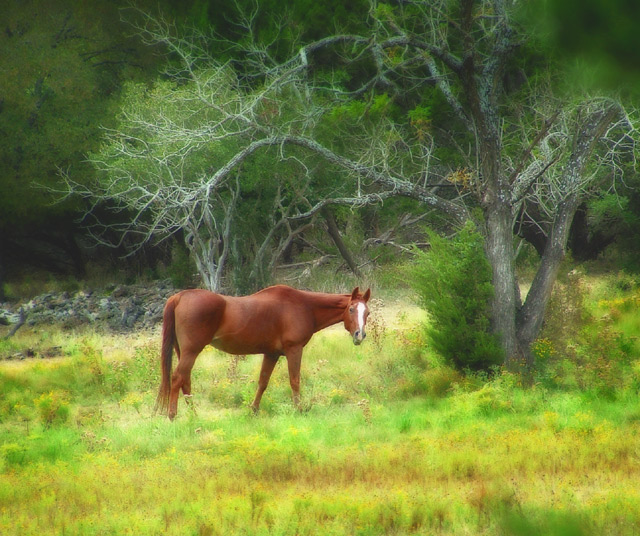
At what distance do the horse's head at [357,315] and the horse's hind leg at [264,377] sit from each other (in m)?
1.22

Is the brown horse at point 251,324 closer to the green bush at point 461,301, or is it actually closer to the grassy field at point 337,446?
the grassy field at point 337,446

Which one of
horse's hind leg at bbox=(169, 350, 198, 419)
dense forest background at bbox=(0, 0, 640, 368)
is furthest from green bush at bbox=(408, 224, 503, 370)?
horse's hind leg at bbox=(169, 350, 198, 419)

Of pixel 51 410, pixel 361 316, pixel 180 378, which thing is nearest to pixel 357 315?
pixel 361 316

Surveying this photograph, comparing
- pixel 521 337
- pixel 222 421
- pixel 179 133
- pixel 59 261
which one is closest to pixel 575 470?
pixel 222 421

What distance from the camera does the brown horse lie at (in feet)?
36.4

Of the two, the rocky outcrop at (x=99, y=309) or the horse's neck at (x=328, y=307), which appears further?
the rocky outcrop at (x=99, y=309)

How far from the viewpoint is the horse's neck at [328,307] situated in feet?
38.2

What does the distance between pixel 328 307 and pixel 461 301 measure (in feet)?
8.68

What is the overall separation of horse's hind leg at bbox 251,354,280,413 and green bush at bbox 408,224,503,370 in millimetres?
2864

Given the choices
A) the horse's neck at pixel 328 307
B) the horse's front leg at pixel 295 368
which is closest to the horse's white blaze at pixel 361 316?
the horse's neck at pixel 328 307

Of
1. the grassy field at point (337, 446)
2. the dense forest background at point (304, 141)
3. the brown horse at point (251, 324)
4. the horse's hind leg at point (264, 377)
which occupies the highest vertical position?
the dense forest background at point (304, 141)

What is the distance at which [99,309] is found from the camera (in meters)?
24.4

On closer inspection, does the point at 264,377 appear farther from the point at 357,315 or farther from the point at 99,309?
the point at 99,309

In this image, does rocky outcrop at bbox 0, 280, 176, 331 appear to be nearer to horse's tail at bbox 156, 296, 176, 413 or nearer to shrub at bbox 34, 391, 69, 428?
shrub at bbox 34, 391, 69, 428
